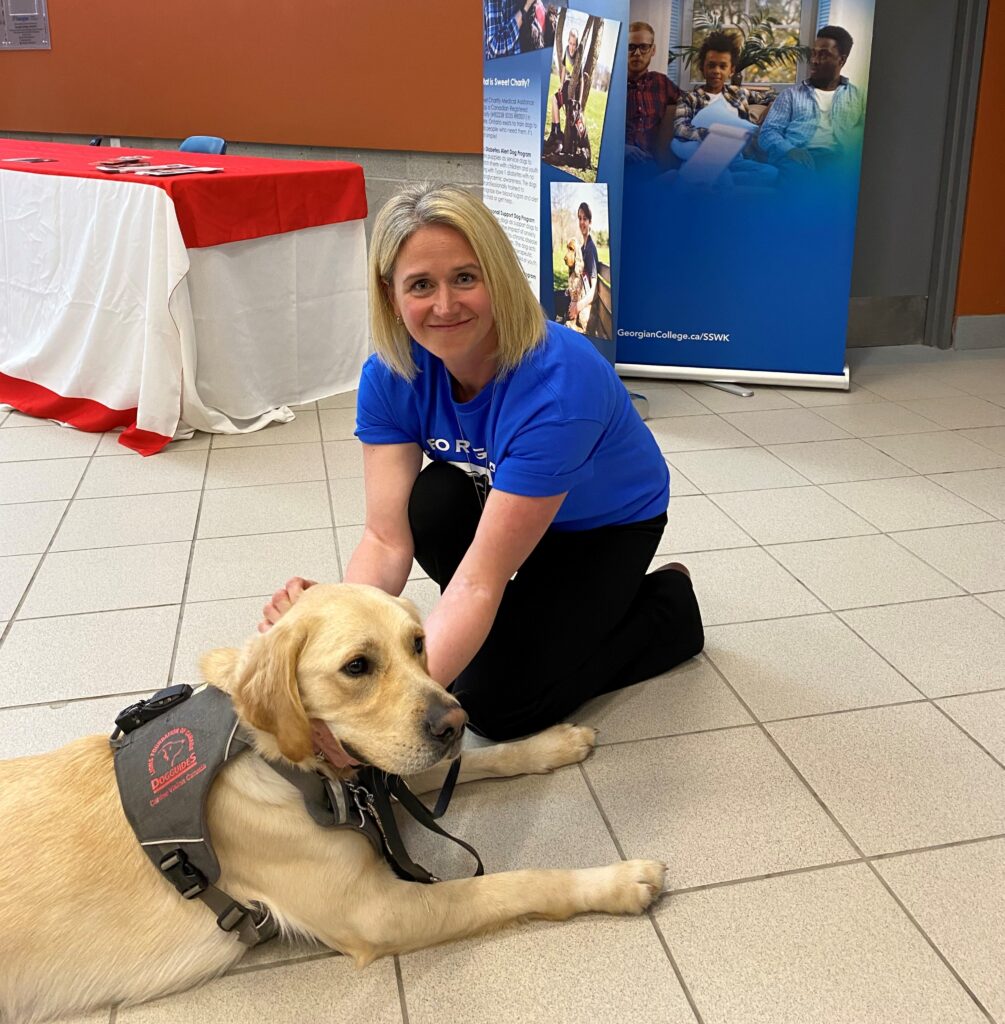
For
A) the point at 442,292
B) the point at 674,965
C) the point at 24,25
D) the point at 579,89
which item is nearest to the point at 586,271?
the point at 579,89

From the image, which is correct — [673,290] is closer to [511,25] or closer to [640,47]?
[640,47]

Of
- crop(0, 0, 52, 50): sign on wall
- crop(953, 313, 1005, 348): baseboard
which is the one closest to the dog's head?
crop(953, 313, 1005, 348): baseboard

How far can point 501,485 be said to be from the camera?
5.20 feet

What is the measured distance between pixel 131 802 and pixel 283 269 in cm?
302

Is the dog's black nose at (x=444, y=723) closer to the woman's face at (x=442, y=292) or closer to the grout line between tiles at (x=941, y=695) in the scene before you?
the woman's face at (x=442, y=292)

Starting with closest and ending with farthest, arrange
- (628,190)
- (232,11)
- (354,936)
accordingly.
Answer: (354,936)
(628,190)
(232,11)

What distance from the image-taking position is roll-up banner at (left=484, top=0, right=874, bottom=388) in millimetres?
3738

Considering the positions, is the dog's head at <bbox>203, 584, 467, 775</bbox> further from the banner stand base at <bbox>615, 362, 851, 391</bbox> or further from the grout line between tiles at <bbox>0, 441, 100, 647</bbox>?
the banner stand base at <bbox>615, 362, 851, 391</bbox>

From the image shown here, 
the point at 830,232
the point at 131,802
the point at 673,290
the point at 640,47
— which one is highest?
the point at 640,47

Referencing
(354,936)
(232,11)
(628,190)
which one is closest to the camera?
(354,936)

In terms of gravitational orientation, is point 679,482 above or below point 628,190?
below

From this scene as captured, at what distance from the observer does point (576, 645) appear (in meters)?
1.90

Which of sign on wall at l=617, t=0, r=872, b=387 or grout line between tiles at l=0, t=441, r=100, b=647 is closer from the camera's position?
grout line between tiles at l=0, t=441, r=100, b=647

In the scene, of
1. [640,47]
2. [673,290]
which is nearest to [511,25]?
[640,47]
